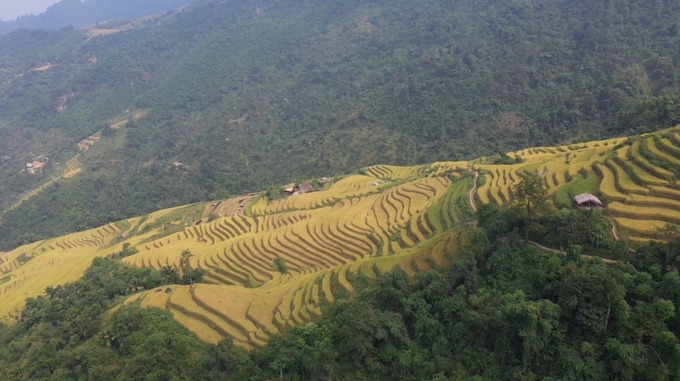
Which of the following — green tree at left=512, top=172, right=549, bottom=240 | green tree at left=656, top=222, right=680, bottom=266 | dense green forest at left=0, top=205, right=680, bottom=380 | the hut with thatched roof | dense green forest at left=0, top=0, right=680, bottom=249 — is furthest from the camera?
dense green forest at left=0, top=0, right=680, bottom=249

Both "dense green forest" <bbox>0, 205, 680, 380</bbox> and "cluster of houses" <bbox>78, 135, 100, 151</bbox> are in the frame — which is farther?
"cluster of houses" <bbox>78, 135, 100, 151</bbox>

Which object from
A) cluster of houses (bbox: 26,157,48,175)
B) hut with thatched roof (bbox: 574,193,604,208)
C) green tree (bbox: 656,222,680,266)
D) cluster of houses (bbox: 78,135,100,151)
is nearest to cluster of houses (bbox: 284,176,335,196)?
hut with thatched roof (bbox: 574,193,604,208)

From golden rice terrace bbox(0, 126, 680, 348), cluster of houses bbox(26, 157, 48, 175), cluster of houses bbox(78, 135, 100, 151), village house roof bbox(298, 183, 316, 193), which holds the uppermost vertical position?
golden rice terrace bbox(0, 126, 680, 348)

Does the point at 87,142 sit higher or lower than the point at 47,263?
lower

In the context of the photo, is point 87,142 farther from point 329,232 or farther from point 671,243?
point 671,243

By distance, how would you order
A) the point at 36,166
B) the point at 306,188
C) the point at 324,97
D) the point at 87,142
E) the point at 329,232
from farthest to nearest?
1. the point at 87,142
2. the point at 324,97
3. the point at 36,166
4. the point at 306,188
5. the point at 329,232

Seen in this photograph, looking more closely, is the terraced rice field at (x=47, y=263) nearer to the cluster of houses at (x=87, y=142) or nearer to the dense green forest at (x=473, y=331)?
the dense green forest at (x=473, y=331)

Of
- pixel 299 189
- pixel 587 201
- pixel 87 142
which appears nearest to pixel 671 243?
pixel 587 201

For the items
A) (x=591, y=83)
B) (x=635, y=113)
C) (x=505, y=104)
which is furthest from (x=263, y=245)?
(x=591, y=83)

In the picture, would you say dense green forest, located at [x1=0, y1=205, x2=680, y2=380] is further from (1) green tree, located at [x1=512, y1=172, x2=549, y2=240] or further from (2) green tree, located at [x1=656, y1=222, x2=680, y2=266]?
(1) green tree, located at [x1=512, y1=172, x2=549, y2=240]
